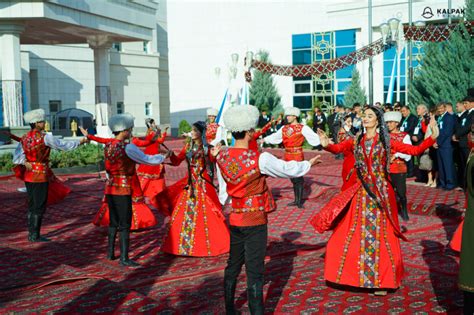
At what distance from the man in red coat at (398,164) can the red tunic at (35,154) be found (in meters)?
4.76

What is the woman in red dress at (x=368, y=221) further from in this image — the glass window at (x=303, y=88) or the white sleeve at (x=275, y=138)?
the glass window at (x=303, y=88)

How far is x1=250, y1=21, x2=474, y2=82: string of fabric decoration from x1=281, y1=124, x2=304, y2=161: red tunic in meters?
9.34

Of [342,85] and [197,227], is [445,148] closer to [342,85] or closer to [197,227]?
[197,227]

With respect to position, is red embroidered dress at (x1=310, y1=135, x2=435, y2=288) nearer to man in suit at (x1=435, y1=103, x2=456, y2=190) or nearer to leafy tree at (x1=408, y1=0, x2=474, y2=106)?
man in suit at (x1=435, y1=103, x2=456, y2=190)

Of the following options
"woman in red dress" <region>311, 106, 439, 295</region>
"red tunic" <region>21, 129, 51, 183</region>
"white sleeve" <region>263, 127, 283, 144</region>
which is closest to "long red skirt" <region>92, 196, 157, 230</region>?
"red tunic" <region>21, 129, 51, 183</region>

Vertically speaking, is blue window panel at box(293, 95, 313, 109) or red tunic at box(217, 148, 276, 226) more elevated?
blue window panel at box(293, 95, 313, 109)

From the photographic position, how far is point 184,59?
37.6 meters

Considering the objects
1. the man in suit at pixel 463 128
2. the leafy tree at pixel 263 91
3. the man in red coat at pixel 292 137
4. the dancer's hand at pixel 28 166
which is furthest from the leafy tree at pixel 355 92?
the dancer's hand at pixel 28 166

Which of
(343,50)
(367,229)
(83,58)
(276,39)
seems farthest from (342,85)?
(367,229)

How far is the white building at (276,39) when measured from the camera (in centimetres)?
3284

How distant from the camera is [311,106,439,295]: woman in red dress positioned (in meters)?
5.67

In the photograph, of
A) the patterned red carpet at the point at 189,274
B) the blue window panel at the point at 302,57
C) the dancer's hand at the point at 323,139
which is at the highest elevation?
the blue window panel at the point at 302,57

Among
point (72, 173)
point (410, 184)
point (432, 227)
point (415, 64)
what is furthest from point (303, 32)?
point (432, 227)

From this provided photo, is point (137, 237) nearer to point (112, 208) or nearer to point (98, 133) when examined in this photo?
point (112, 208)
